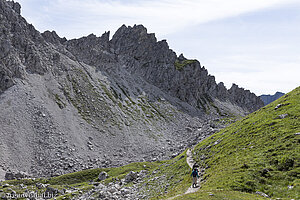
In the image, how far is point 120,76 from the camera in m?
167

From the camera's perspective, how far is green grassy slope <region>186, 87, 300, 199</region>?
23.9 meters

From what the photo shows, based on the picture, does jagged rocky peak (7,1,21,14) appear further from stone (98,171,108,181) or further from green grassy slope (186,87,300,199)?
green grassy slope (186,87,300,199)

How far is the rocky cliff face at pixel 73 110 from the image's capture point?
282 ft

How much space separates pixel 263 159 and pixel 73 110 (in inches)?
3873

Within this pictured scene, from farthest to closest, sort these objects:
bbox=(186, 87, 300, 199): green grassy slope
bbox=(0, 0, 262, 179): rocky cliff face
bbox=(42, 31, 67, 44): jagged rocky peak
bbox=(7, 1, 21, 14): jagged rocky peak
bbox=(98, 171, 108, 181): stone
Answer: bbox=(42, 31, 67, 44): jagged rocky peak < bbox=(7, 1, 21, 14): jagged rocky peak < bbox=(0, 0, 262, 179): rocky cliff face < bbox=(98, 171, 108, 181): stone < bbox=(186, 87, 300, 199): green grassy slope

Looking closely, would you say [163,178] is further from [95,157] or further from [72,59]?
[72,59]

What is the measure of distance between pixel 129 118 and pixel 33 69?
2230 inches

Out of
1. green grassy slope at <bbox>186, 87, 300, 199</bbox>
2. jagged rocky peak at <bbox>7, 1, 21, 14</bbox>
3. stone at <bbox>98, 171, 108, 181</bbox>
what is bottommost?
stone at <bbox>98, 171, 108, 181</bbox>

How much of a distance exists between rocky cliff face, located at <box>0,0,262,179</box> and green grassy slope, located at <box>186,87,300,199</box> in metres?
50.9

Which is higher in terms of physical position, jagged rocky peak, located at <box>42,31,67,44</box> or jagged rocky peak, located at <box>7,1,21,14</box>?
jagged rocky peak, located at <box>7,1,21,14</box>

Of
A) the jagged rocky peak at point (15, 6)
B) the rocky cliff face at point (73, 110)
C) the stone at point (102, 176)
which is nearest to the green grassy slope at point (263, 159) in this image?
the stone at point (102, 176)

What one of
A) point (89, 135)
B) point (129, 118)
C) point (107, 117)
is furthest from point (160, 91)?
point (89, 135)

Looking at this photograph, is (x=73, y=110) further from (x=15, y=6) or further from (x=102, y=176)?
(x=15, y=6)

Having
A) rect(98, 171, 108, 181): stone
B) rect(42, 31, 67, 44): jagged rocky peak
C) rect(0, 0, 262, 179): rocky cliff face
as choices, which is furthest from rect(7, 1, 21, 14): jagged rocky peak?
rect(98, 171, 108, 181): stone
